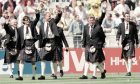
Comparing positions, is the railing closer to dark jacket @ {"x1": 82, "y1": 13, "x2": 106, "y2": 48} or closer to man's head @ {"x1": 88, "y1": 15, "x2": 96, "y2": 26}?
dark jacket @ {"x1": 82, "y1": 13, "x2": 106, "y2": 48}

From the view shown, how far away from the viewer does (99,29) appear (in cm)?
2062

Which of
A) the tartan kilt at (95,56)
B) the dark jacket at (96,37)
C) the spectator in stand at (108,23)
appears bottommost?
the tartan kilt at (95,56)

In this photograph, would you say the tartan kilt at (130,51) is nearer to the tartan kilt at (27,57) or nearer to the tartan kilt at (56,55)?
the tartan kilt at (56,55)

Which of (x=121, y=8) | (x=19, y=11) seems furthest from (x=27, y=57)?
(x=121, y=8)

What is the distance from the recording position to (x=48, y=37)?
2089 centimetres

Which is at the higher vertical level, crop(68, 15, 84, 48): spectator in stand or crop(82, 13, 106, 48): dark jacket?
crop(68, 15, 84, 48): spectator in stand

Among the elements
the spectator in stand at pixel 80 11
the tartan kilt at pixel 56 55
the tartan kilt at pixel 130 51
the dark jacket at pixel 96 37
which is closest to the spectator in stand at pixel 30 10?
the spectator in stand at pixel 80 11

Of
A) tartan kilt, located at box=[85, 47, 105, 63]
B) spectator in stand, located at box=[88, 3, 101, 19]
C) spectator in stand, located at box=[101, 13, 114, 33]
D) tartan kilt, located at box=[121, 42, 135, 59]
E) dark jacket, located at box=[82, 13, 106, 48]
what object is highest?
spectator in stand, located at box=[88, 3, 101, 19]

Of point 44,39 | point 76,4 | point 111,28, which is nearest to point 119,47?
point 111,28

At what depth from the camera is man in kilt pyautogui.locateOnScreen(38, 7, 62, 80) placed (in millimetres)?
20828

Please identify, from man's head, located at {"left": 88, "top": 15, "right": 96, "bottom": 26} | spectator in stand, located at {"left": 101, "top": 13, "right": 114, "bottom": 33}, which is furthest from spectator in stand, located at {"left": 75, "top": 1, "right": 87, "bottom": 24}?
man's head, located at {"left": 88, "top": 15, "right": 96, "bottom": 26}

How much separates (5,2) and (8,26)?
7104mm

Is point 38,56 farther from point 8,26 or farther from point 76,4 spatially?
point 76,4

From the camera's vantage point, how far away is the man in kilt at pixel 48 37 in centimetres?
2083
